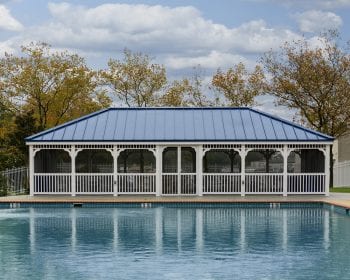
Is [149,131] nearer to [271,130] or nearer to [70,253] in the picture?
[271,130]

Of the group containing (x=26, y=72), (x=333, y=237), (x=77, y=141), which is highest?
(x=26, y=72)

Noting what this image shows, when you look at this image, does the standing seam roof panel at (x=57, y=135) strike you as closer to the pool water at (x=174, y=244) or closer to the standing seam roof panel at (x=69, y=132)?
the standing seam roof panel at (x=69, y=132)

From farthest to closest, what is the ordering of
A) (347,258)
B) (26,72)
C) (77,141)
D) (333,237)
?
(26,72), (77,141), (333,237), (347,258)

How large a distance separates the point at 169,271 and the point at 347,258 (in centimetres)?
397

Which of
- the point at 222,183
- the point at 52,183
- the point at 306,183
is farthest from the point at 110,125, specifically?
the point at 306,183

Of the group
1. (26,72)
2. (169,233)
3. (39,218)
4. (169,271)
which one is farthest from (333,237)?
(26,72)

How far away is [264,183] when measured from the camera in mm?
27766

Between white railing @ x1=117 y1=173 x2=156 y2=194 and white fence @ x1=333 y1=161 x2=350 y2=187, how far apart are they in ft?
55.3

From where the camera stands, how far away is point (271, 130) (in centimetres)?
2794

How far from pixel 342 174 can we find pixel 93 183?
19.5 metres

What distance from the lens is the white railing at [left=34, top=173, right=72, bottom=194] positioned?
27.7m

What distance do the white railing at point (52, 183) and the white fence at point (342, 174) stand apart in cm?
1972

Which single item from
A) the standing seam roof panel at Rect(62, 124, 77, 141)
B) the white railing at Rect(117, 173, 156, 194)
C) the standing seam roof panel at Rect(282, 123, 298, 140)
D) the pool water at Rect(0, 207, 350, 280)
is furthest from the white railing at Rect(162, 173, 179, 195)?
the standing seam roof panel at Rect(282, 123, 298, 140)

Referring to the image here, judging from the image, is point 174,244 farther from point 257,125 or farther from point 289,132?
point 257,125
